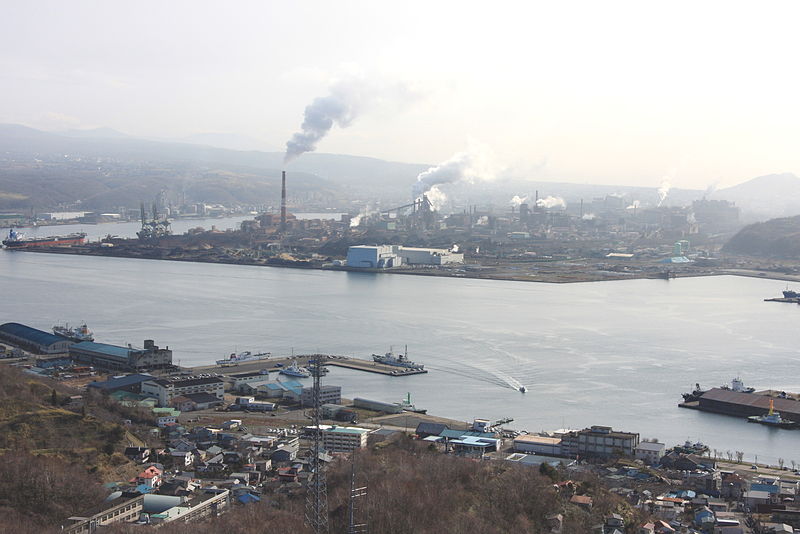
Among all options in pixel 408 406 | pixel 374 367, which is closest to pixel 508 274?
pixel 374 367

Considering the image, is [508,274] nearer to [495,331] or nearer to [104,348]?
[495,331]

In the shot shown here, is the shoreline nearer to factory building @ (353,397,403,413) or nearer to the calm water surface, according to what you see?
the calm water surface

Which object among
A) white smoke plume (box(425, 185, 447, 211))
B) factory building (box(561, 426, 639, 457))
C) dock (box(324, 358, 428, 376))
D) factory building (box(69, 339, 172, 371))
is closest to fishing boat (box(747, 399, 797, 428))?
factory building (box(561, 426, 639, 457))

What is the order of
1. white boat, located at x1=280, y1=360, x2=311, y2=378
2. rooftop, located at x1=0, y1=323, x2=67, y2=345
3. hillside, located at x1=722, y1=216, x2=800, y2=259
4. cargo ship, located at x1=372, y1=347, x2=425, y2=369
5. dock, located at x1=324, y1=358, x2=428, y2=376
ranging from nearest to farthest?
white boat, located at x1=280, y1=360, x2=311, y2=378 → dock, located at x1=324, y1=358, x2=428, y2=376 → cargo ship, located at x1=372, y1=347, x2=425, y2=369 → rooftop, located at x1=0, y1=323, x2=67, y2=345 → hillside, located at x1=722, y1=216, x2=800, y2=259

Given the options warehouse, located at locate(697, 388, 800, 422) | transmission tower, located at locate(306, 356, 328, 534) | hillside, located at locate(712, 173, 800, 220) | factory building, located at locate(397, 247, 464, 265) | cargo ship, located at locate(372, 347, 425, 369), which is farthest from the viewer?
hillside, located at locate(712, 173, 800, 220)

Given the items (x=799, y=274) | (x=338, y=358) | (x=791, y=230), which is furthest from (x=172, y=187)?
(x=338, y=358)

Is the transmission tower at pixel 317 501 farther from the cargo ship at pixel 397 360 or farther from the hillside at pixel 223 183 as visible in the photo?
the hillside at pixel 223 183
